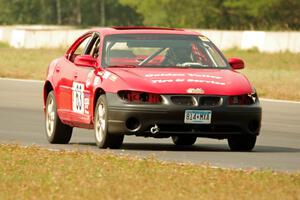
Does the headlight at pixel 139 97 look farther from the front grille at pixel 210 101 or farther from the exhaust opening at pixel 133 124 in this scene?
the front grille at pixel 210 101

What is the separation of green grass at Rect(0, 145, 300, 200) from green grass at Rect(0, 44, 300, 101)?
1521 centimetres

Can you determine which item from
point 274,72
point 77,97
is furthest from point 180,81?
point 274,72

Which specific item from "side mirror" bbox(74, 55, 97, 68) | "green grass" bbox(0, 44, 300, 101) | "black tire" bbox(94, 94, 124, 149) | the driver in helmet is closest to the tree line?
"green grass" bbox(0, 44, 300, 101)

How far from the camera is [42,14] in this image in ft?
387

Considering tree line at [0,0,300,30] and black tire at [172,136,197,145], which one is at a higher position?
black tire at [172,136,197,145]

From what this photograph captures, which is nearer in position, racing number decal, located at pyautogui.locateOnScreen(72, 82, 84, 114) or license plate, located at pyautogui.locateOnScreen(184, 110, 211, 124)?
license plate, located at pyautogui.locateOnScreen(184, 110, 211, 124)

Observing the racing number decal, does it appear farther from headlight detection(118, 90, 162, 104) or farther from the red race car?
headlight detection(118, 90, 162, 104)

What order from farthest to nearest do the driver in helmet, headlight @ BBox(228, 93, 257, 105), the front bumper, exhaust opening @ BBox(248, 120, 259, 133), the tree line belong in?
the tree line → the driver in helmet → exhaust opening @ BBox(248, 120, 259, 133) → headlight @ BBox(228, 93, 257, 105) → the front bumper

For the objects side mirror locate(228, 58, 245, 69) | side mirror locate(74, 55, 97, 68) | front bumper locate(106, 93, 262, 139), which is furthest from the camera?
side mirror locate(228, 58, 245, 69)

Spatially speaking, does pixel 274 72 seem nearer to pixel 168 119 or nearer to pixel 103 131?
pixel 103 131

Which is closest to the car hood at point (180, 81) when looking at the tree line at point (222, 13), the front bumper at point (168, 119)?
the front bumper at point (168, 119)

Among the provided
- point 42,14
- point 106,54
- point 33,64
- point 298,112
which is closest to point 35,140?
point 106,54

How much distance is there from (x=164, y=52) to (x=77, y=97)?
117 cm

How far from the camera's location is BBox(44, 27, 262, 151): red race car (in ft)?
49.5
